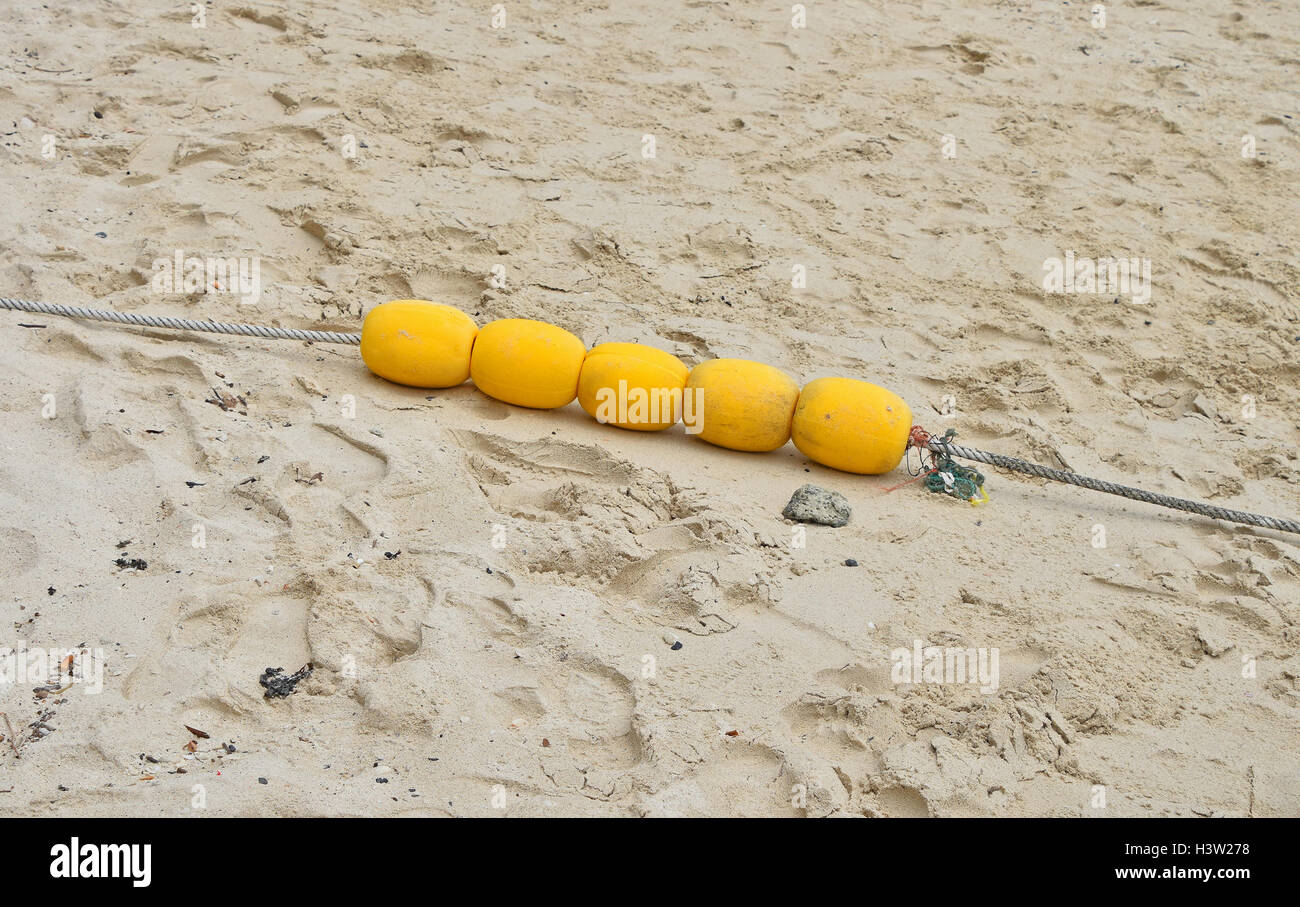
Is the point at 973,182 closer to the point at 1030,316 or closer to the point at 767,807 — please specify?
the point at 1030,316

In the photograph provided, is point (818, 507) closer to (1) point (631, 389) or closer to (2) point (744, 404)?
(2) point (744, 404)

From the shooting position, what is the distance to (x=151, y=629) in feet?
7.85

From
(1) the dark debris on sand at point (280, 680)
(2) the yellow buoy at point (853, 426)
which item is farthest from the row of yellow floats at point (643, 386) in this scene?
(1) the dark debris on sand at point (280, 680)

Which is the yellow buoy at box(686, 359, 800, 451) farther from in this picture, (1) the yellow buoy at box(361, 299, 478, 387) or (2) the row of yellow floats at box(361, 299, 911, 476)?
(1) the yellow buoy at box(361, 299, 478, 387)

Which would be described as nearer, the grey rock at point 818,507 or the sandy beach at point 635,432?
the sandy beach at point 635,432

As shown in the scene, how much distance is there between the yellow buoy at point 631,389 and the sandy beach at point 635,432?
3.2 inches

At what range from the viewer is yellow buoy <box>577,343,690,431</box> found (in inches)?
130

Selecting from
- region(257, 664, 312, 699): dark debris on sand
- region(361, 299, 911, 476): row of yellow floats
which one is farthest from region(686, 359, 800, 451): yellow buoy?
region(257, 664, 312, 699): dark debris on sand

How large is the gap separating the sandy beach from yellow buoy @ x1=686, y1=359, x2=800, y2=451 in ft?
0.34

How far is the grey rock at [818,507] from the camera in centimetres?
302

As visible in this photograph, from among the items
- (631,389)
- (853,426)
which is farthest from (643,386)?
(853,426)

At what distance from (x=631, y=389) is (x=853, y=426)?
66cm

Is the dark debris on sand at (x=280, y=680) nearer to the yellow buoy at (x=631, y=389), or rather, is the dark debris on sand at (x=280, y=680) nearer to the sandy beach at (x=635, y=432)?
the sandy beach at (x=635, y=432)

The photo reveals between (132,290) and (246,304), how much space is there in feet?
1.23
